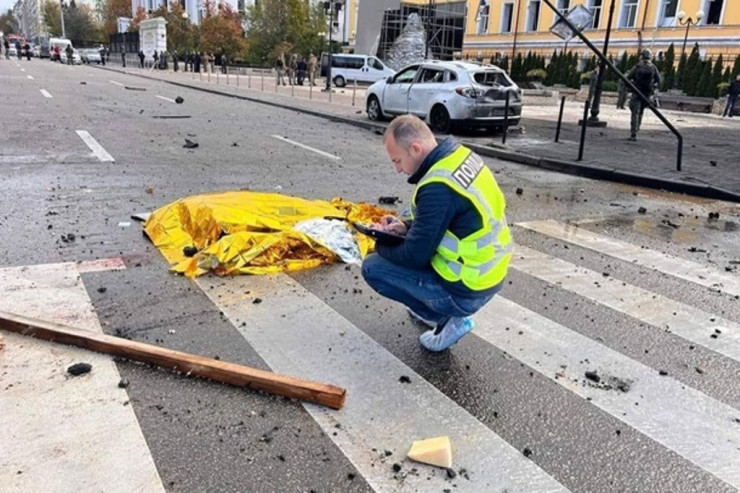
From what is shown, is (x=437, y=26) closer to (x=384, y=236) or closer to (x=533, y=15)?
(x=533, y=15)

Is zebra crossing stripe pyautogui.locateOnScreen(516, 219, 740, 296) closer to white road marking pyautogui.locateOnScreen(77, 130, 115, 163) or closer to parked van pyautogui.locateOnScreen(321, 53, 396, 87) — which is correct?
white road marking pyautogui.locateOnScreen(77, 130, 115, 163)

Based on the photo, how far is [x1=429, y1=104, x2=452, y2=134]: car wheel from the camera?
48.9ft

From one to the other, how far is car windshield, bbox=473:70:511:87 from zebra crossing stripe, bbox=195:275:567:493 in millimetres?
11720

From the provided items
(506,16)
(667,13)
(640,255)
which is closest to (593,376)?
(640,255)

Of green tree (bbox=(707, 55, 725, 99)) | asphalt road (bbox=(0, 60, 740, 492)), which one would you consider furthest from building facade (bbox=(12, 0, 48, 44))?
asphalt road (bbox=(0, 60, 740, 492))

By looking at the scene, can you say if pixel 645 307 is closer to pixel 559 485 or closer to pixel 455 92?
pixel 559 485

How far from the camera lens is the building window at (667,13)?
1639 inches

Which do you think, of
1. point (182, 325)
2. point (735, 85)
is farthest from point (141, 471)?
point (735, 85)

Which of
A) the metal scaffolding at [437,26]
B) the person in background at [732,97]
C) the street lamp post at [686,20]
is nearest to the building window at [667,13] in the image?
the street lamp post at [686,20]

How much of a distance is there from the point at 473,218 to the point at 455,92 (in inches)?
477

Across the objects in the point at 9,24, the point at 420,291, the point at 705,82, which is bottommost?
the point at 420,291

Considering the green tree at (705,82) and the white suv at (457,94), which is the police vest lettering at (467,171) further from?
the green tree at (705,82)

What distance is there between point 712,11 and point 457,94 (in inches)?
1382

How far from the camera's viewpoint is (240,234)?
512 centimetres
